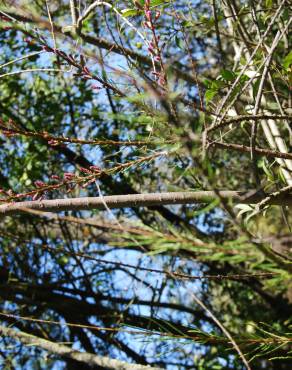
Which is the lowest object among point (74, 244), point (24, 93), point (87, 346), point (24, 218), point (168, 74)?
point (87, 346)

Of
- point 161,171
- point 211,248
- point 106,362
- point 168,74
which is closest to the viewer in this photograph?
point 211,248

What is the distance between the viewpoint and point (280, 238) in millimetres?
941

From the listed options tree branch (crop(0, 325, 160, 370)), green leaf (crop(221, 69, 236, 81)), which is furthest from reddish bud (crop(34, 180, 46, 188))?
tree branch (crop(0, 325, 160, 370))

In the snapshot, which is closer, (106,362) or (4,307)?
(106,362)

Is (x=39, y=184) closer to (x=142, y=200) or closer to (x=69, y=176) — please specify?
(x=69, y=176)

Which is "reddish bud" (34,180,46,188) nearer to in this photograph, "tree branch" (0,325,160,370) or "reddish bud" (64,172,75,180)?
"reddish bud" (64,172,75,180)

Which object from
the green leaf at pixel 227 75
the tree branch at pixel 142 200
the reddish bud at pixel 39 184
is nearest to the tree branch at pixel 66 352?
the tree branch at pixel 142 200

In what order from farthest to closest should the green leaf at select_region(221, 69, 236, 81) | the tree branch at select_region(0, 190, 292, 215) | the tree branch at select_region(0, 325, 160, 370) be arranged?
the tree branch at select_region(0, 325, 160, 370)
the green leaf at select_region(221, 69, 236, 81)
the tree branch at select_region(0, 190, 292, 215)

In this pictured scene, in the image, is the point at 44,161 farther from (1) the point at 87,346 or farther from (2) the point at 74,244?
(1) the point at 87,346

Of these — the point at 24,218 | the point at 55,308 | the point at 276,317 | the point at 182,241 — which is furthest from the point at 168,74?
the point at 276,317

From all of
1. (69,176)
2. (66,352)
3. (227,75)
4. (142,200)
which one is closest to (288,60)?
(227,75)

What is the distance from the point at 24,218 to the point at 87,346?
1063 mm

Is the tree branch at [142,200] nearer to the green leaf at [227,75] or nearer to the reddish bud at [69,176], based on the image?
the reddish bud at [69,176]

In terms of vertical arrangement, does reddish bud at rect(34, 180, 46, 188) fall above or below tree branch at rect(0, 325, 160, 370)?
above
